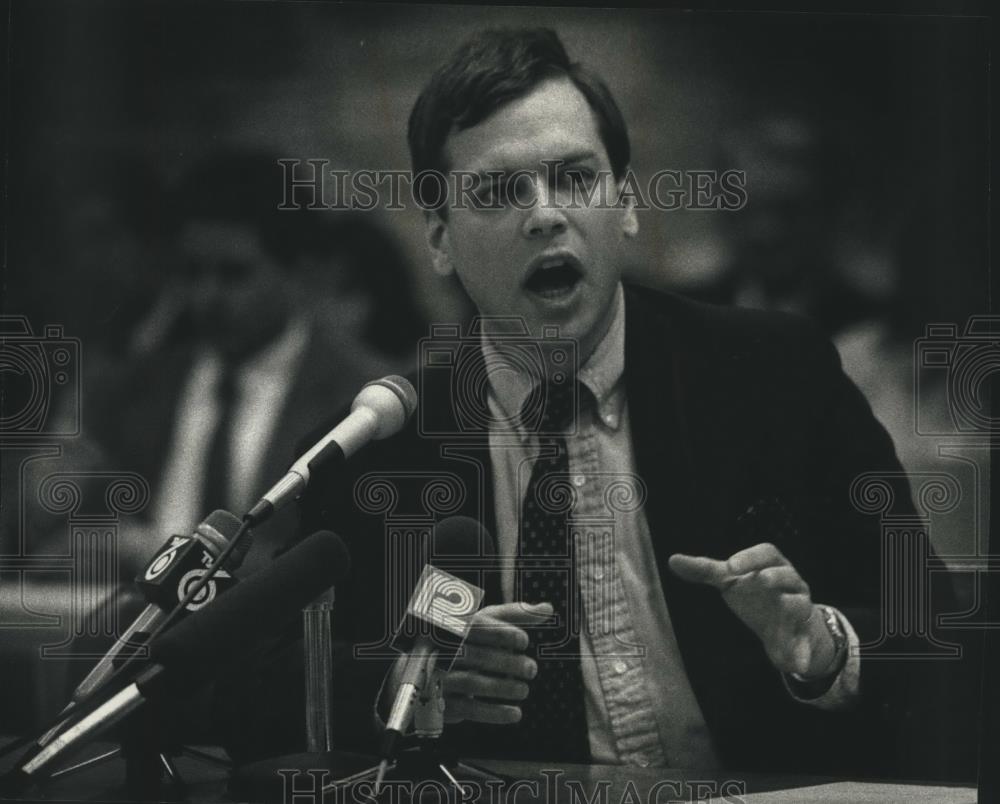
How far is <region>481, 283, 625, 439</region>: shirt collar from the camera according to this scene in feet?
10.9

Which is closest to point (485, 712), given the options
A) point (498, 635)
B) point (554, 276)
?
point (498, 635)

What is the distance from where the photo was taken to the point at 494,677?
3.25 m

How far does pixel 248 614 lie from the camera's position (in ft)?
8.43

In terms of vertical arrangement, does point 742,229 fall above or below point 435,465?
above

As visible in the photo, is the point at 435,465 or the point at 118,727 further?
the point at 435,465

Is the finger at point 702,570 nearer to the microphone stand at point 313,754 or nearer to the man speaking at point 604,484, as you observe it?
the man speaking at point 604,484

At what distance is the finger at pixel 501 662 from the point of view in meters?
3.24

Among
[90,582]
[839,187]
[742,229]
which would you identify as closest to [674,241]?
[742,229]

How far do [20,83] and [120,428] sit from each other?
38.8 inches

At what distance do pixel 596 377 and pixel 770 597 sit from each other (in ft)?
2.46

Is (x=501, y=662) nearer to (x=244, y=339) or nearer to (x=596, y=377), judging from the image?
(x=596, y=377)

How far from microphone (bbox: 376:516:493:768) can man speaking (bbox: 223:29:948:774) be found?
2.6 inches

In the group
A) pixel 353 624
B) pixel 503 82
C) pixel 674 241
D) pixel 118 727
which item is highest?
pixel 503 82

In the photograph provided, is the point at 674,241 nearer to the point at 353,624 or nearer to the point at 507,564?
the point at 507,564
